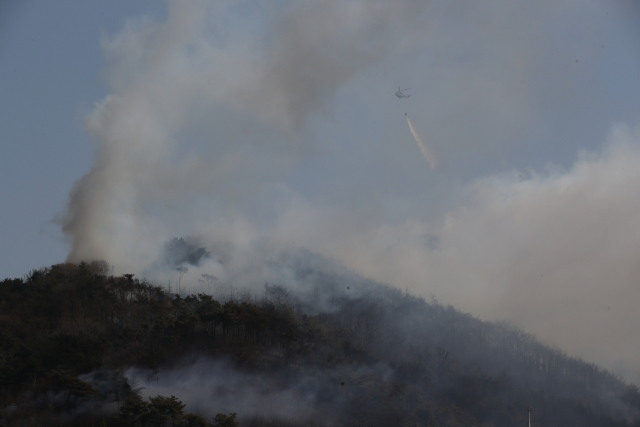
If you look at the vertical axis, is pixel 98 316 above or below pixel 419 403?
above

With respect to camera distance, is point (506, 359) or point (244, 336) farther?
point (506, 359)

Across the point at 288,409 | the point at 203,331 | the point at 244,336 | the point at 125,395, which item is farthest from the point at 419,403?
the point at 125,395

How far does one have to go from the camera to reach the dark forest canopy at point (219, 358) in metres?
59.6

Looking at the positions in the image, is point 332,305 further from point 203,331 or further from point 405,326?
point 203,331

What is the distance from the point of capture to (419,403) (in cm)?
8525

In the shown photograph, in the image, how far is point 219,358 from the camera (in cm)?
8019

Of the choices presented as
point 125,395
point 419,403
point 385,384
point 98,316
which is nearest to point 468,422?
point 419,403

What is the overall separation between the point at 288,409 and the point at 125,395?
24795mm

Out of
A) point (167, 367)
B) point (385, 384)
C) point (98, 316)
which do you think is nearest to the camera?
point (167, 367)

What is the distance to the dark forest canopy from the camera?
59.6 meters

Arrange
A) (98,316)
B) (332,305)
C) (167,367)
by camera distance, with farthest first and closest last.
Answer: (332,305)
(98,316)
(167,367)

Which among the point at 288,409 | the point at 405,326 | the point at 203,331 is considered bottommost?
the point at 288,409

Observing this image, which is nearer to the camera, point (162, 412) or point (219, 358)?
point (162, 412)

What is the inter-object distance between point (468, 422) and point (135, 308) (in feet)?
195
